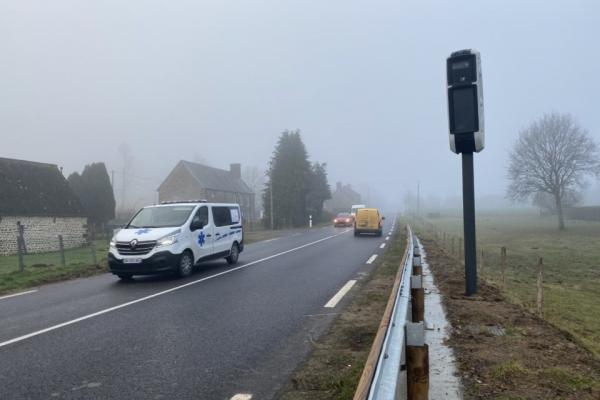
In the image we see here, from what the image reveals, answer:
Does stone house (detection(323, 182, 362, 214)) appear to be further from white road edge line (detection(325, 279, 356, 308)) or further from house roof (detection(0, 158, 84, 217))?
white road edge line (detection(325, 279, 356, 308))

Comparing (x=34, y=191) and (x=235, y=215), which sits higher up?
(x=34, y=191)

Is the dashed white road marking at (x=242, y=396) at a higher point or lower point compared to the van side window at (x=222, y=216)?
lower

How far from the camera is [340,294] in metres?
9.02

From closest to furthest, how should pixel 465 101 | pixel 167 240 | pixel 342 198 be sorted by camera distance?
pixel 465 101 → pixel 167 240 → pixel 342 198

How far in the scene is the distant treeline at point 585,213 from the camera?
51.8 m

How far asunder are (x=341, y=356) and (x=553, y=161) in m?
42.5

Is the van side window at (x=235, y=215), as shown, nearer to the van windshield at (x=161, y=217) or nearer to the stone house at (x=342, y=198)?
the van windshield at (x=161, y=217)

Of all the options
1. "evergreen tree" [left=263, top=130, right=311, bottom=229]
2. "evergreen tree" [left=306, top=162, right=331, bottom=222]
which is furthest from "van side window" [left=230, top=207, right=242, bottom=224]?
"evergreen tree" [left=306, top=162, right=331, bottom=222]

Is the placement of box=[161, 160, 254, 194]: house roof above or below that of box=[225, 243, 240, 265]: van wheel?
above

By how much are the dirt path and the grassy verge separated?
→ 946 millimetres

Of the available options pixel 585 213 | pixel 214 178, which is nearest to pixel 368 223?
pixel 214 178

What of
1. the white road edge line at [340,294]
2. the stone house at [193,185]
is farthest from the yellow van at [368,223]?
the stone house at [193,185]

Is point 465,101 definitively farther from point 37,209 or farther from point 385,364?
point 37,209

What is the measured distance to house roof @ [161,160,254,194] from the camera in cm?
5734
